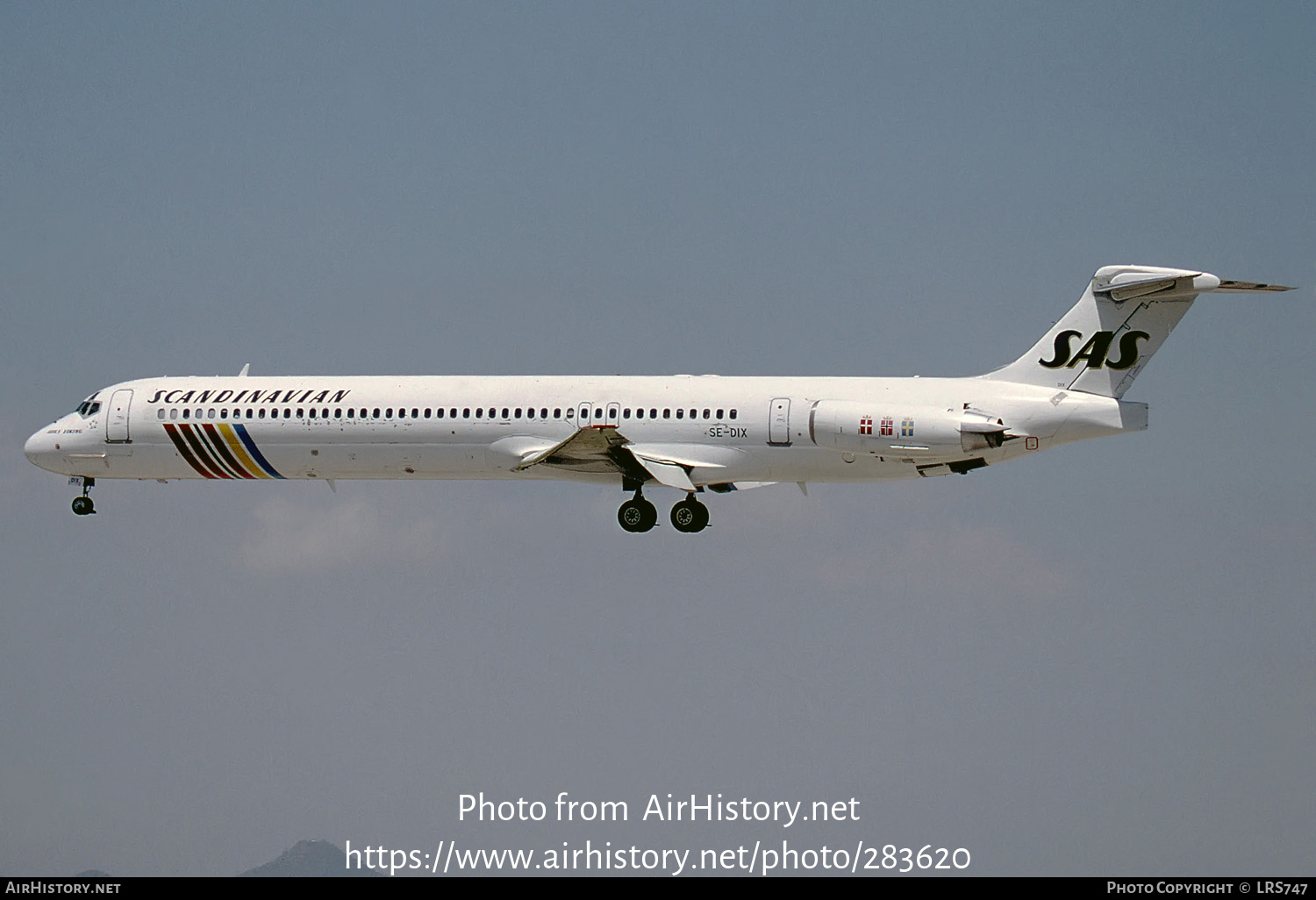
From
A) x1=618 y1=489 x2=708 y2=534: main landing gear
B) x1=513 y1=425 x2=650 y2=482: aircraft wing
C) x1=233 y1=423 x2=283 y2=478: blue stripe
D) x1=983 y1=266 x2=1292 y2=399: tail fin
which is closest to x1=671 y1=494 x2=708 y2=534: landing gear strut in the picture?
x1=618 y1=489 x2=708 y2=534: main landing gear

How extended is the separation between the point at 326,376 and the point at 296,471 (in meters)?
2.18

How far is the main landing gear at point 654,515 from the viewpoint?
34.4 m

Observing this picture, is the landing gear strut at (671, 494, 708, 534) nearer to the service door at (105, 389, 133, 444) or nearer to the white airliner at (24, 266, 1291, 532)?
the white airliner at (24, 266, 1291, 532)

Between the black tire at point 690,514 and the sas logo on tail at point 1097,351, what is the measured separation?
7.38 metres

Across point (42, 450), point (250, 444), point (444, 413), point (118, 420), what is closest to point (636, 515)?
point (444, 413)

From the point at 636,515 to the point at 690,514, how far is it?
110 cm

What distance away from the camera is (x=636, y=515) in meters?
34.3

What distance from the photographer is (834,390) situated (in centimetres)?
3331

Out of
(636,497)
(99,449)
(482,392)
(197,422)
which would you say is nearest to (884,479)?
(636,497)

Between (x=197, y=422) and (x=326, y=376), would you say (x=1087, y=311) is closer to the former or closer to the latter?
(x=326, y=376)

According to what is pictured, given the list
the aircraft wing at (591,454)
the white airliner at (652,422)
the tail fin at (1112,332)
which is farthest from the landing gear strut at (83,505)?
the tail fin at (1112,332)

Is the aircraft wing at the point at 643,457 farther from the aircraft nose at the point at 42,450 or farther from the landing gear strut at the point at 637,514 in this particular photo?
the aircraft nose at the point at 42,450
